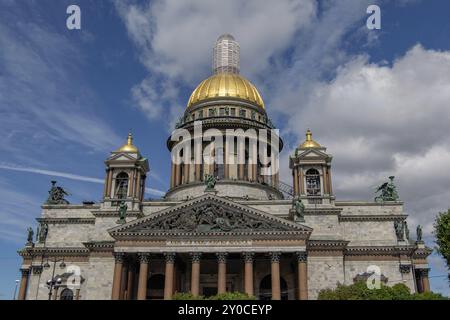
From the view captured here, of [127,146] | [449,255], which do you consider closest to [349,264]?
[449,255]

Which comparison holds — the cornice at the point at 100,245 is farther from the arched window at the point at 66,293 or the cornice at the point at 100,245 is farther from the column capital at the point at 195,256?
the column capital at the point at 195,256

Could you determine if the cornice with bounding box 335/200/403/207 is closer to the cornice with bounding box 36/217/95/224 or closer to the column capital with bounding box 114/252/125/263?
the column capital with bounding box 114/252/125/263

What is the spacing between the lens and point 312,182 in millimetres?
51031

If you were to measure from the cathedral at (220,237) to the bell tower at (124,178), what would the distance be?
0.40 ft

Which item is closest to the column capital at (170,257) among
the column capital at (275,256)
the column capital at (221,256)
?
the column capital at (221,256)

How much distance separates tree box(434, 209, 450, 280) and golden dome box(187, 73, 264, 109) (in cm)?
3613

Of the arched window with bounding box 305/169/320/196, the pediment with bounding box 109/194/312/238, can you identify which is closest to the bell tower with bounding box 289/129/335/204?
Result: the arched window with bounding box 305/169/320/196

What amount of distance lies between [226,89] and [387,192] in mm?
26626

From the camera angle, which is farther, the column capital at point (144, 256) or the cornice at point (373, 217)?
the cornice at point (373, 217)

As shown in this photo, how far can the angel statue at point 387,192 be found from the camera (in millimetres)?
51031

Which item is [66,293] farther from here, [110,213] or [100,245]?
[110,213]

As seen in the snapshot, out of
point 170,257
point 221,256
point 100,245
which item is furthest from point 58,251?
point 221,256

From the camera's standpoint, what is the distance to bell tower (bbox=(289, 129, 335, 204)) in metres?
49.9
